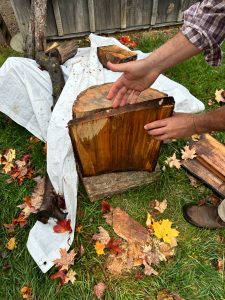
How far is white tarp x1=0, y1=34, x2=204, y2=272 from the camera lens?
8.91ft

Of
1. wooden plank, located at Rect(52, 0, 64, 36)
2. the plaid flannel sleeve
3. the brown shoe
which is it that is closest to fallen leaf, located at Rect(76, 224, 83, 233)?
the brown shoe

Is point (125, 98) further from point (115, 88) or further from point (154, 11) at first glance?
point (154, 11)

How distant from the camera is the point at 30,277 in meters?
2.58

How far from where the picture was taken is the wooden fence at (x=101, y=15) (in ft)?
14.7

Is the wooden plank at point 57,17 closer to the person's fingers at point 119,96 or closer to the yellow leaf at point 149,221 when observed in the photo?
the person's fingers at point 119,96

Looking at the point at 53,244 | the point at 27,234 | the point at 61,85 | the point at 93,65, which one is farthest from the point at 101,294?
the point at 93,65

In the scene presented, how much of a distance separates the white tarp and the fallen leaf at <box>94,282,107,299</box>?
0.44 m

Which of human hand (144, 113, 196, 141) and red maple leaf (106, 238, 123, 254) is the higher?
human hand (144, 113, 196, 141)

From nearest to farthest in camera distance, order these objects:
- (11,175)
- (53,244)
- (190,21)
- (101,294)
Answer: (190,21) → (101,294) → (53,244) → (11,175)

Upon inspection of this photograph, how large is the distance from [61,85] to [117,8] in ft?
6.87

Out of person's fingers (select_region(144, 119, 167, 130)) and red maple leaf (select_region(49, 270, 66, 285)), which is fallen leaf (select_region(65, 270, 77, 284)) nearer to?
red maple leaf (select_region(49, 270, 66, 285))

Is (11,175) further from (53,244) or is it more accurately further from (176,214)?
(176,214)

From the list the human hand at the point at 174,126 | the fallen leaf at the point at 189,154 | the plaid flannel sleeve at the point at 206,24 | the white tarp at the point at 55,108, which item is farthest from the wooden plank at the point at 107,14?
the human hand at the point at 174,126

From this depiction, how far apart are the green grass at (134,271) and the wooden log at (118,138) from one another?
372 millimetres
